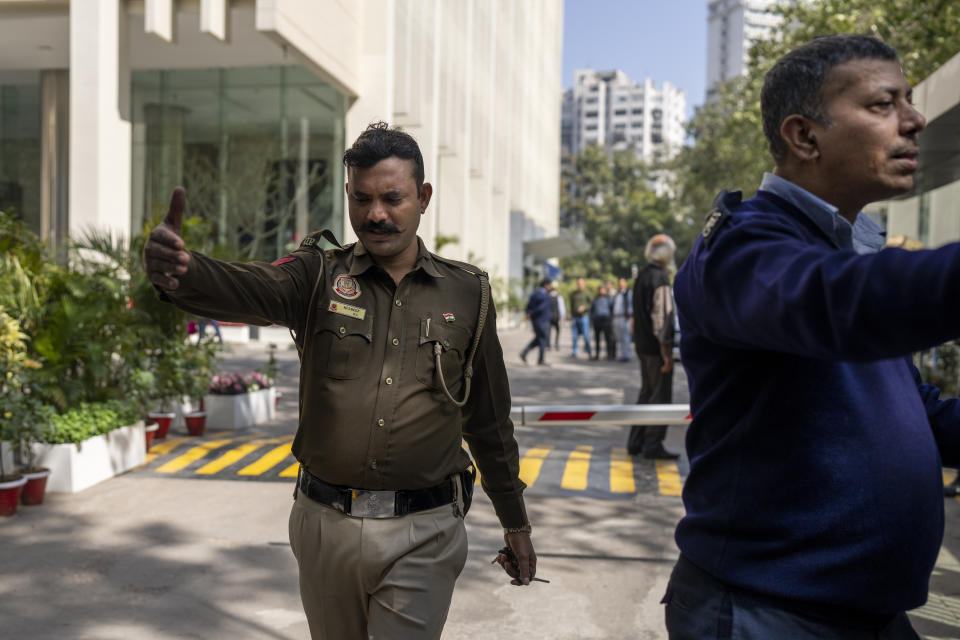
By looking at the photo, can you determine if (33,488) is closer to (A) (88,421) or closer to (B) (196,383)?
(A) (88,421)

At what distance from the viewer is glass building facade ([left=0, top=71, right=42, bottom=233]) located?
24297mm

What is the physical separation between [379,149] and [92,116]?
15151mm

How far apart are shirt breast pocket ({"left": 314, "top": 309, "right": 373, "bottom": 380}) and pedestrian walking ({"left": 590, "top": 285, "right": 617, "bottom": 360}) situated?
1903 cm

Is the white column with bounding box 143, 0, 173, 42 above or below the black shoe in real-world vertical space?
above

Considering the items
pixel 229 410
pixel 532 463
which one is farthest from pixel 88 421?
pixel 532 463

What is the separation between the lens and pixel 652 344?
364 inches

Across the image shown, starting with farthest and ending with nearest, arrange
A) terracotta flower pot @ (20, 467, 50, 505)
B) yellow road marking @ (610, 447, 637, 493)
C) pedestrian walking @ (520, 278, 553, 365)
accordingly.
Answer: pedestrian walking @ (520, 278, 553, 365), yellow road marking @ (610, 447, 637, 493), terracotta flower pot @ (20, 467, 50, 505)

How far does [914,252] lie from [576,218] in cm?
9386

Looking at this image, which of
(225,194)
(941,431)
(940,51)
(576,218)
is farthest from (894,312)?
(576,218)

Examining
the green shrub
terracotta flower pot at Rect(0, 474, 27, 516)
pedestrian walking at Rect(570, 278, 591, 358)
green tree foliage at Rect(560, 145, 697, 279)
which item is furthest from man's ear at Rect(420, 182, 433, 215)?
green tree foliage at Rect(560, 145, 697, 279)

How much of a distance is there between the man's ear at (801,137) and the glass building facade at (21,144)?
83.0ft

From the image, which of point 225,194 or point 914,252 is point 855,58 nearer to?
point 914,252

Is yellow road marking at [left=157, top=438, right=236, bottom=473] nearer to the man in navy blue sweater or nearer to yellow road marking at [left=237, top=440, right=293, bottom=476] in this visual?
yellow road marking at [left=237, top=440, right=293, bottom=476]

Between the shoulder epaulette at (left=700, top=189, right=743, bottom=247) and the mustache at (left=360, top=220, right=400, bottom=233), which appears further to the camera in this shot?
the mustache at (left=360, top=220, right=400, bottom=233)
